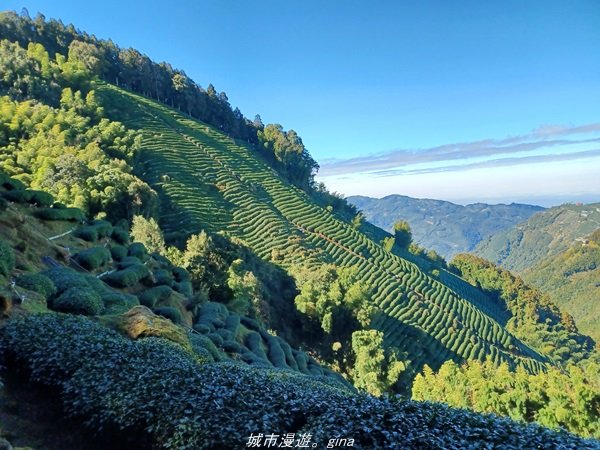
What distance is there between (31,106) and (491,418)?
189 feet

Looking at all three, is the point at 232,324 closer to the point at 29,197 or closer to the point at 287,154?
the point at 29,197

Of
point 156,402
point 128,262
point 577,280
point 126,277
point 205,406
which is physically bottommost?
point 577,280

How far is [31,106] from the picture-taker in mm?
47500

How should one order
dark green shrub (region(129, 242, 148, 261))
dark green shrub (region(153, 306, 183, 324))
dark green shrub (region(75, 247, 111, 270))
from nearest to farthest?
dark green shrub (region(153, 306, 183, 324)) → dark green shrub (region(75, 247, 111, 270)) → dark green shrub (region(129, 242, 148, 261))

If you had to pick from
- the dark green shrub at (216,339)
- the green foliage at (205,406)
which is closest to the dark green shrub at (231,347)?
the dark green shrub at (216,339)

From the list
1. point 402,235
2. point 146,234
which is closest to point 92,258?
point 146,234

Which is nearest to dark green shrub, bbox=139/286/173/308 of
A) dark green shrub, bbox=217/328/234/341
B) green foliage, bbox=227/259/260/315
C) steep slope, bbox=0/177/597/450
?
dark green shrub, bbox=217/328/234/341

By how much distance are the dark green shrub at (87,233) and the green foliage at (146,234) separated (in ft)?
29.7

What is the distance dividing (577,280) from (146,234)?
175330 mm

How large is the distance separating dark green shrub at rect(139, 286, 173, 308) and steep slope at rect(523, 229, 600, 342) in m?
145

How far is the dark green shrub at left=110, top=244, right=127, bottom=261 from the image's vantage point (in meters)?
19.9

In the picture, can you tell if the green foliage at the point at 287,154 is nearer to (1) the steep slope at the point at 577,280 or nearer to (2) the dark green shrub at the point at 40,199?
(2) the dark green shrub at the point at 40,199

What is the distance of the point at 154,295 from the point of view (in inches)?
701

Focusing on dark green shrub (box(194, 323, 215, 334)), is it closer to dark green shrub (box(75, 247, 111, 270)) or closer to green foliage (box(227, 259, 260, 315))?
dark green shrub (box(75, 247, 111, 270))
